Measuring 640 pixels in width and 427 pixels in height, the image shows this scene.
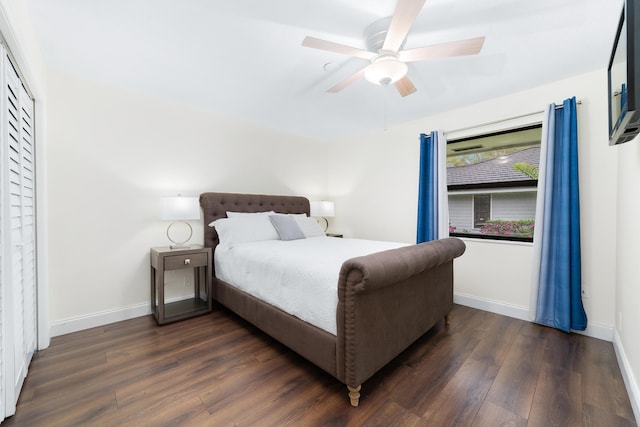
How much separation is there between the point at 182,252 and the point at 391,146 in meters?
3.01

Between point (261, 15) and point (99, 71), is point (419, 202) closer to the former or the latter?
point (261, 15)

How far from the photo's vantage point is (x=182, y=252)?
105 inches

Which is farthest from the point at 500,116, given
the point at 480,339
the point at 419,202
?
the point at 480,339

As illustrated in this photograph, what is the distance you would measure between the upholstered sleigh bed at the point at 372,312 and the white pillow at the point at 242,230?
576mm

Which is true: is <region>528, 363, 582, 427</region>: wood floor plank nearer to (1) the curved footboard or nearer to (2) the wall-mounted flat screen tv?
(1) the curved footboard

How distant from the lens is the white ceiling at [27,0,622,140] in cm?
164

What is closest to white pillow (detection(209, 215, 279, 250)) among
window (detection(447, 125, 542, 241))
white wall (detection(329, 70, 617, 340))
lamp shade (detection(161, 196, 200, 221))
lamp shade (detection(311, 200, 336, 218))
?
lamp shade (detection(161, 196, 200, 221))

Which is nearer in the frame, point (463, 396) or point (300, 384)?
point (463, 396)

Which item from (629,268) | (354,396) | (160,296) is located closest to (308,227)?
(160,296)

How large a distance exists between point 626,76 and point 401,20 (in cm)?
102

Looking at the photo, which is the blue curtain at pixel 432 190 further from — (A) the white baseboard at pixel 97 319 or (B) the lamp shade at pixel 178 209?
Answer: (A) the white baseboard at pixel 97 319

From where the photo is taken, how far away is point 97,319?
8.29ft

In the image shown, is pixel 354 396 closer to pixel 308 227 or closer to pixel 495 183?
pixel 308 227

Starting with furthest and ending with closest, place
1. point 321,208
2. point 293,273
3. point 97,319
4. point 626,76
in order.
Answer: point 321,208 < point 97,319 < point 293,273 < point 626,76
